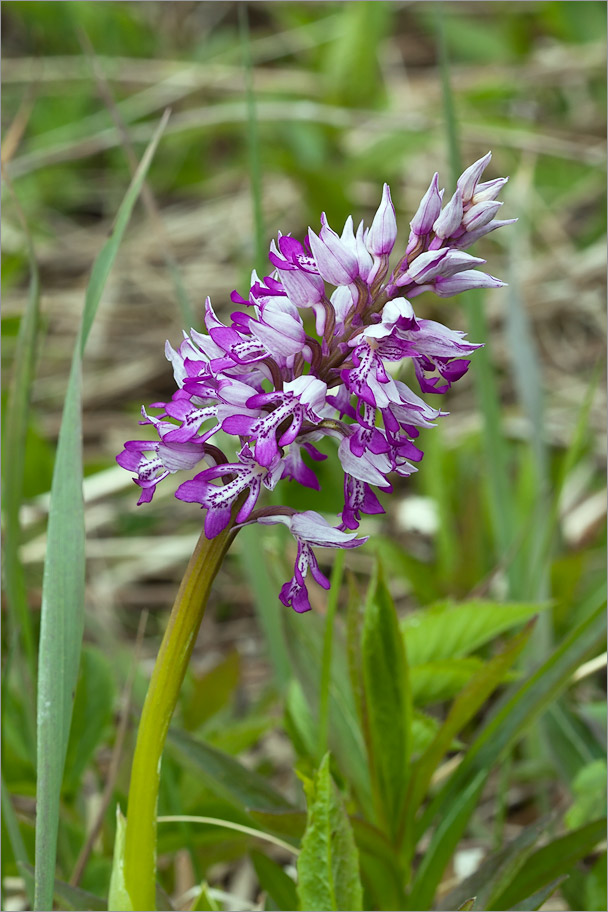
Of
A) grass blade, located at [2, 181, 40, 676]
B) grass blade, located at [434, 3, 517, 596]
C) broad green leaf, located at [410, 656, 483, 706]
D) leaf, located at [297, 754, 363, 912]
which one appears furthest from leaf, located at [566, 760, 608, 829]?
grass blade, located at [2, 181, 40, 676]

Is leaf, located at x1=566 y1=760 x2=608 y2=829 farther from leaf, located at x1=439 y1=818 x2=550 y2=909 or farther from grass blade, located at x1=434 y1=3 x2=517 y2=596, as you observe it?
grass blade, located at x1=434 y1=3 x2=517 y2=596

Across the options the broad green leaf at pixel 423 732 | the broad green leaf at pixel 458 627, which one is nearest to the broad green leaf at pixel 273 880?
the broad green leaf at pixel 423 732

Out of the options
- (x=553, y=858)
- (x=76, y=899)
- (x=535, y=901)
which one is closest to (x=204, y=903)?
(x=76, y=899)

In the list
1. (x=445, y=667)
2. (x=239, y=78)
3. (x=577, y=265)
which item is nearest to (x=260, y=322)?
(x=445, y=667)

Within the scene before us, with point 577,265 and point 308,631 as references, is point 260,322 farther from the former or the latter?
point 577,265

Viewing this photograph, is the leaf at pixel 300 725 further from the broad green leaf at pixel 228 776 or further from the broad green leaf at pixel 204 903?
the broad green leaf at pixel 204 903

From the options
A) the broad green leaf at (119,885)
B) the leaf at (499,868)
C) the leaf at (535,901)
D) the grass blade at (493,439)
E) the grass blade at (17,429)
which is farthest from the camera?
the grass blade at (493,439)
